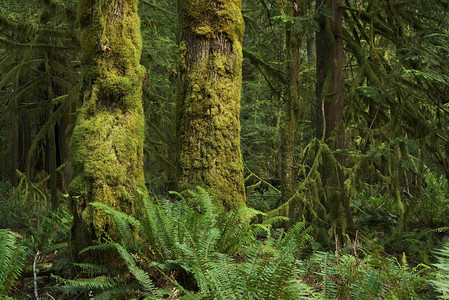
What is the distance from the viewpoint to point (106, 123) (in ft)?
12.1

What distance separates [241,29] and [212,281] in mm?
2914

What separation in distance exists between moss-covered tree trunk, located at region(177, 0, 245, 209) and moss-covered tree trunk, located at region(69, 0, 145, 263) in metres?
0.51

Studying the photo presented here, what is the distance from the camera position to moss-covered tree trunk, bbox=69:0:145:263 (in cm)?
357

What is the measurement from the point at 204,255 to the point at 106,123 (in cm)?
162

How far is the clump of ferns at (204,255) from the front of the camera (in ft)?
7.66

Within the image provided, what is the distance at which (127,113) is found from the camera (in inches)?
151

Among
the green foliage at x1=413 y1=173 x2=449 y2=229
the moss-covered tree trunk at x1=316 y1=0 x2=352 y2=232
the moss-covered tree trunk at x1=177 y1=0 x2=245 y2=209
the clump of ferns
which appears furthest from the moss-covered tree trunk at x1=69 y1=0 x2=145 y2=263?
the green foliage at x1=413 y1=173 x2=449 y2=229

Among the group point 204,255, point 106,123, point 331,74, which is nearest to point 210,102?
point 106,123

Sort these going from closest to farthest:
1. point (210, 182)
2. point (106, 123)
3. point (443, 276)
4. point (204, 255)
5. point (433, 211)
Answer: point (443, 276)
point (204, 255)
point (106, 123)
point (210, 182)
point (433, 211)

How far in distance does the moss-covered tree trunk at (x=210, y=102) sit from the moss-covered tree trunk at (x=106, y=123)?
0.51 m

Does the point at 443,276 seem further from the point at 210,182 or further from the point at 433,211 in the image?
the point at 433,211

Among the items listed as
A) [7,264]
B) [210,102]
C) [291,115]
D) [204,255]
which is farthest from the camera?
[291,115]

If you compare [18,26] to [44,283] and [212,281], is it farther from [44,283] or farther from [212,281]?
[212,281]

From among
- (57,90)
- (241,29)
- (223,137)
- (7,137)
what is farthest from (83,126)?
(7,137)
